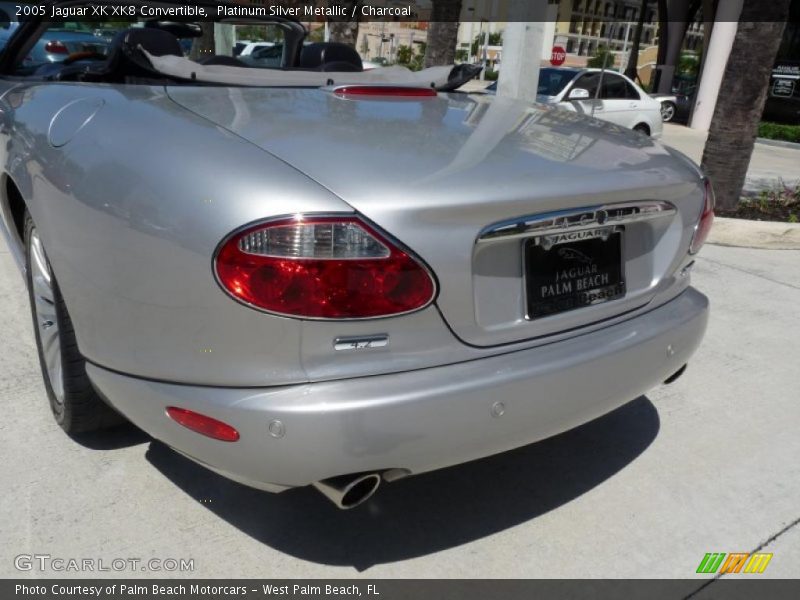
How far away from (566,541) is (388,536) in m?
0.57

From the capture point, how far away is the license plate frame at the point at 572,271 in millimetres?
1999

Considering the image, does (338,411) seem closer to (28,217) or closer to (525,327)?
(525,327)

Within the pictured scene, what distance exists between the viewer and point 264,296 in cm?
169

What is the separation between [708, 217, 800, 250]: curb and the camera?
5828mm

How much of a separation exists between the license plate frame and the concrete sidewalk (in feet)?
23.0

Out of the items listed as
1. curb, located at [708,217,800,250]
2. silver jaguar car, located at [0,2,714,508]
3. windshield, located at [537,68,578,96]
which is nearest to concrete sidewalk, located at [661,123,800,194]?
windshield, located at [537,68,578,96]

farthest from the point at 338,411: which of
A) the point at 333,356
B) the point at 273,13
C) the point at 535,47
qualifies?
the point at 535,47

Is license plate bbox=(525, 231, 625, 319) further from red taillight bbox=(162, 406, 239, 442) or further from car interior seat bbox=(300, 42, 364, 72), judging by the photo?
car interior seat bbox=(300, 42, 364, 72)

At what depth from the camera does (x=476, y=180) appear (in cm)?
186

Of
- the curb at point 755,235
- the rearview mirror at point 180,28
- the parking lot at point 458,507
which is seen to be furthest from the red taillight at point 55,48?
the curb at point 755,235

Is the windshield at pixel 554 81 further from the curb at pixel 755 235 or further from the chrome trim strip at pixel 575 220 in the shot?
the chrome trim strip at pixel 575 220

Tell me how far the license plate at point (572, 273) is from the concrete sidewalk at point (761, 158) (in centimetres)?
700

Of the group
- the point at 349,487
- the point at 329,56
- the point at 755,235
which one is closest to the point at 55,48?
the point at 329,56

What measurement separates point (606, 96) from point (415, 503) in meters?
11.0
